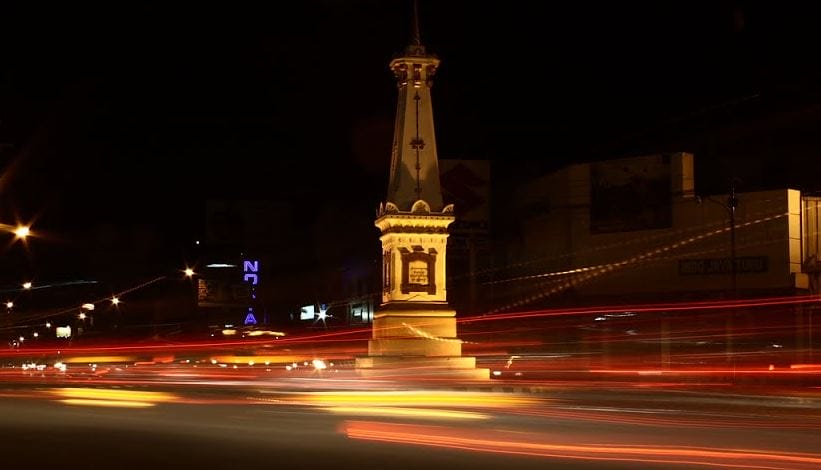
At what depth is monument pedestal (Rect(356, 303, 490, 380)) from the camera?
88.8 ft

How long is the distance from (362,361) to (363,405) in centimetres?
851

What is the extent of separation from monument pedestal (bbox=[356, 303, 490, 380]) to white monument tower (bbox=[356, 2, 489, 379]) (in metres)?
0.02

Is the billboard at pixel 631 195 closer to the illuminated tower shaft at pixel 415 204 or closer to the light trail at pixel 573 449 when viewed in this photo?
the illuminated tower shaft at pixel 415 204

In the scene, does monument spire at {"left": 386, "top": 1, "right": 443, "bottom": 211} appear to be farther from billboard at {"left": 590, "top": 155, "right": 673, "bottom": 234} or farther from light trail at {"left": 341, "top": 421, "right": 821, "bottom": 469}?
billboard at {"left": 590, "top": 155, "right": 673, "bottom": 234}

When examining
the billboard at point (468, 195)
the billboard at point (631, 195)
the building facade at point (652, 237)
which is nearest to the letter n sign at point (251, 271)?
the building facade at point (652, 237)

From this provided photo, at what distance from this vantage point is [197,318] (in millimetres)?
74312

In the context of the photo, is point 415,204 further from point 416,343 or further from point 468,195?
point 468,195

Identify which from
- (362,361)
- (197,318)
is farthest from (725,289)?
(197,318)

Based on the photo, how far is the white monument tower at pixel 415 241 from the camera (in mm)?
27438

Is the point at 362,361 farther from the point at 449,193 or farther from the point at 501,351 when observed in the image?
the point at 449,193

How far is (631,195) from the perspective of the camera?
1606 inches

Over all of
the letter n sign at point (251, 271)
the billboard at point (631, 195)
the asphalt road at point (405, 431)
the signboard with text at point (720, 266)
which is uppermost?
the billboard at point (631, 195)

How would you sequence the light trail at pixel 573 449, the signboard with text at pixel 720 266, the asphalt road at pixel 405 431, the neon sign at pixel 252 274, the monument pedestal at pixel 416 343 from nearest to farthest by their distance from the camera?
the light trail at pixel 573 449, the asphalt road at pixel 405 431, the monument pedestal at pixel 416 343, the signboard with text at pixel 720 266, the neon sign at pixel 252 274

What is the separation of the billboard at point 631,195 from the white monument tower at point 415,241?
1442cm
